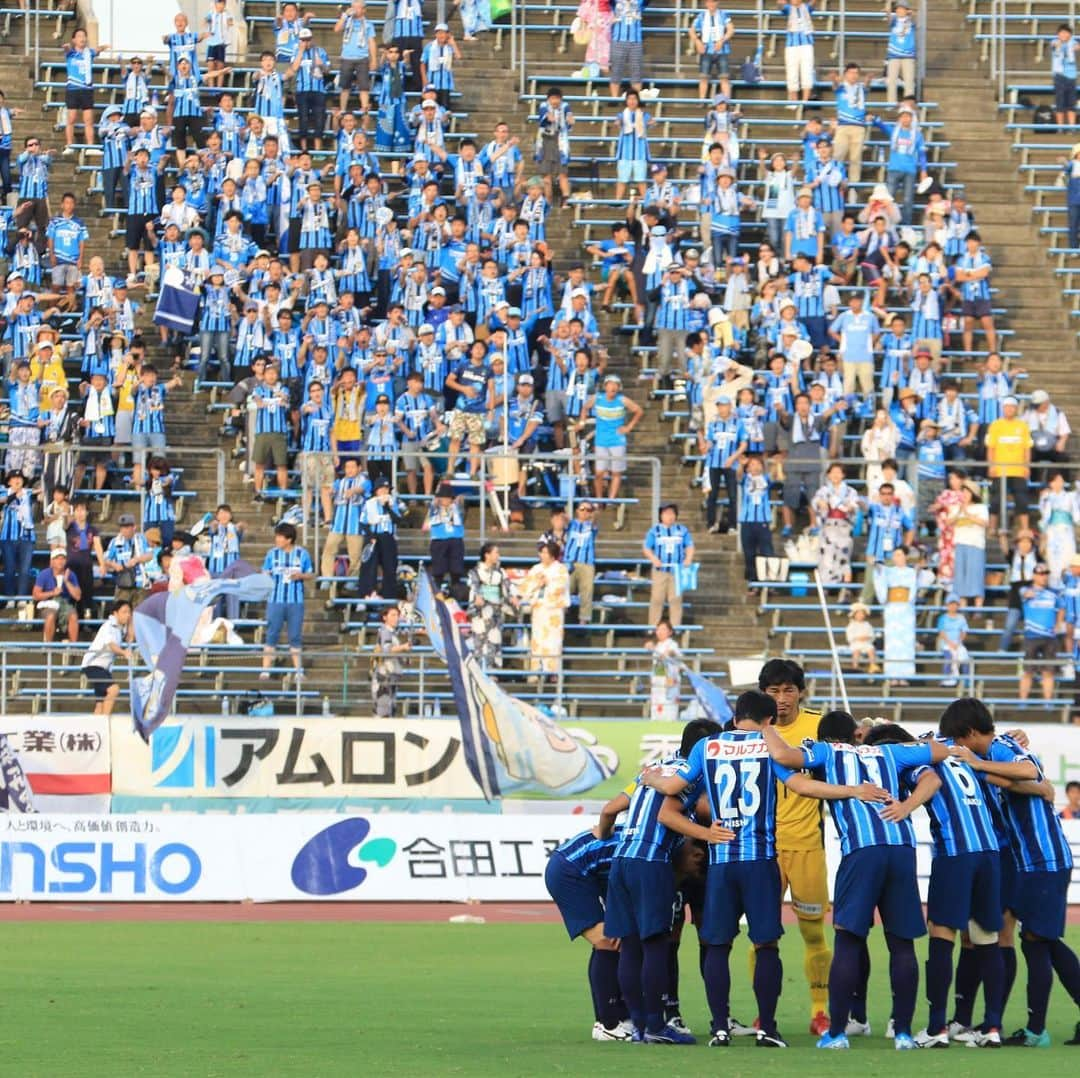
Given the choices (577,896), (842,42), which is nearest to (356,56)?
(842,42)

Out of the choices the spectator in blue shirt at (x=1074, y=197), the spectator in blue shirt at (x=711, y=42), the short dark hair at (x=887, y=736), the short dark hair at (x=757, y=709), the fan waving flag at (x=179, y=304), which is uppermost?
the spectator in blue shirt at (x=711, y=42)

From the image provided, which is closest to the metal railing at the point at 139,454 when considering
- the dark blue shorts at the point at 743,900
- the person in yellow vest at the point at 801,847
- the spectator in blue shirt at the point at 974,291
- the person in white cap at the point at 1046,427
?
the person in white cap at the point at 1046,427

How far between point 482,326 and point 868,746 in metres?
20.4

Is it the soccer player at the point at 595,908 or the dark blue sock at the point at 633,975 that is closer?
the dark blue sock at the point at 633,975

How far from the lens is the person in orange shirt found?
103 feet

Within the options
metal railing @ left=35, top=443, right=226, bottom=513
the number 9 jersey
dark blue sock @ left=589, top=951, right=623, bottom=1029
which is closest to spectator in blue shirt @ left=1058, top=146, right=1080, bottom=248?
metal railing @ left=35, top=443, right=226, bottom=513

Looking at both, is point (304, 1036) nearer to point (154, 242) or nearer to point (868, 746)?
point (868, 746)

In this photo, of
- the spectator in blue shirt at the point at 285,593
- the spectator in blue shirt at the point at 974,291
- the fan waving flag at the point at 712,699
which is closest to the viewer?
the fan waving flag at the point at 712,699

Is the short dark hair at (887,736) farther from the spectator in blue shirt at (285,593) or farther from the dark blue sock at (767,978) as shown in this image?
the spectator in blue shirt at (285,593)

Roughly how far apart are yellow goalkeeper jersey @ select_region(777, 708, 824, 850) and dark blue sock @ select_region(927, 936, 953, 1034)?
1071 millimetres

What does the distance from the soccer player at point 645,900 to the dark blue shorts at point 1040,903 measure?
6.10ft

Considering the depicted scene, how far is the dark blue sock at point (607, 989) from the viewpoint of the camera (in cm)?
1327

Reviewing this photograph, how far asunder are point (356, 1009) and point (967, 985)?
12.8 ft

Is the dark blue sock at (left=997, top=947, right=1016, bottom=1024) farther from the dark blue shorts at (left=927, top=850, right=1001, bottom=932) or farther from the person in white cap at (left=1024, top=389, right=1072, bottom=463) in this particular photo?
the person in white cap at (left=1024, top=389, right=1072, bottom=463)
